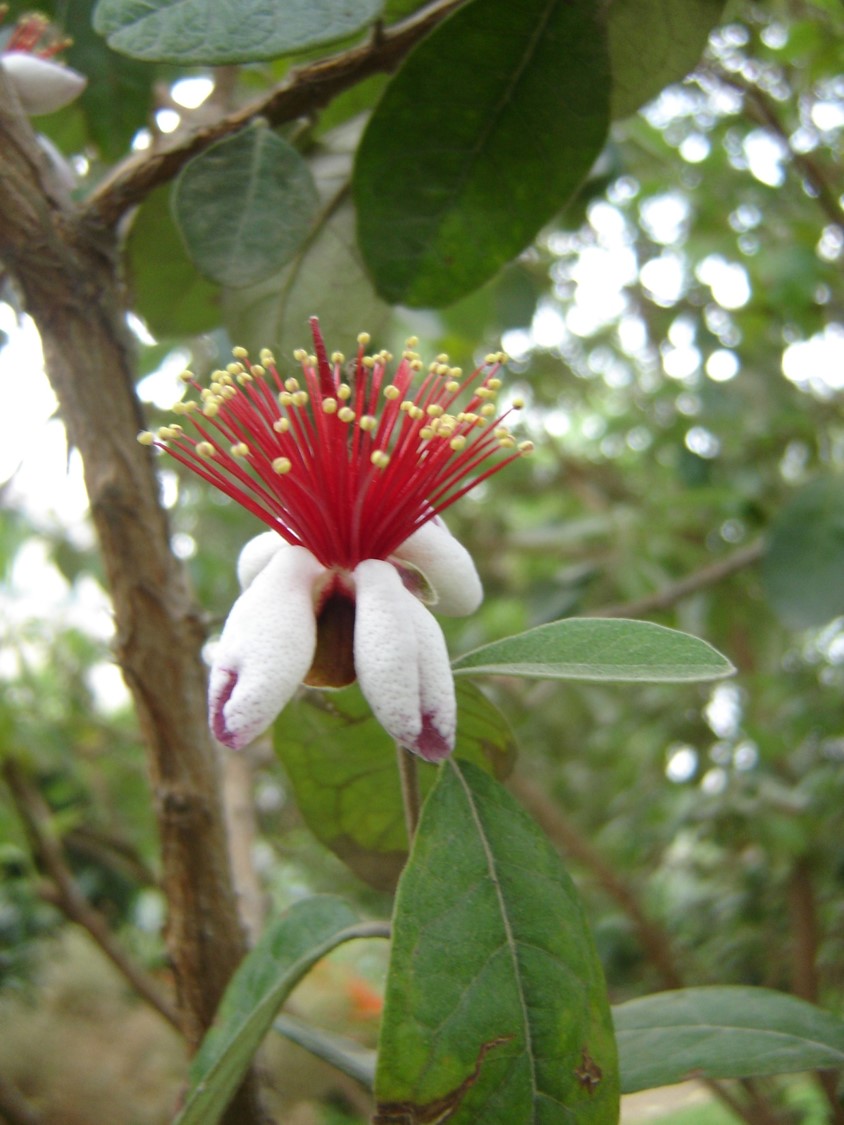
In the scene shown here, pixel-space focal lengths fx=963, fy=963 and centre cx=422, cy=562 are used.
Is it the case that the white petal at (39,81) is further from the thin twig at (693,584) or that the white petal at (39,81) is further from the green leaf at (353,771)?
the thin twig at (693,584)

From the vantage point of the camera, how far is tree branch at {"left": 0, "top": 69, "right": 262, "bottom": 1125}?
2.17ft

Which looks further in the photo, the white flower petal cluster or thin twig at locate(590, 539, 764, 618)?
thin twig at locate(590, 539, 764, 618)

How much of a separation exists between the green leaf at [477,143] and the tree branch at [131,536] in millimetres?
209

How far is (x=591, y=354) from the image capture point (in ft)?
10.0

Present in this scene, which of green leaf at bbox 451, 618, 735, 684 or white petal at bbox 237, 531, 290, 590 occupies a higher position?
white petal at bbox 237, 531, 290, 590

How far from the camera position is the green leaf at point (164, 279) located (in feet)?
2.80

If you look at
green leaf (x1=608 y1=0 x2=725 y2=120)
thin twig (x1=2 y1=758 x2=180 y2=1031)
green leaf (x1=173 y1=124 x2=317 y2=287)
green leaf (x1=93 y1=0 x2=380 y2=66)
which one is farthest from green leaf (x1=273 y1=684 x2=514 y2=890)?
thin twig (x1=2 y1=758 x2=180 y2=1031)

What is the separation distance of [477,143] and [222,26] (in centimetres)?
20

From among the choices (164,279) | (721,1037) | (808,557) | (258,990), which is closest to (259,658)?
(258,990)

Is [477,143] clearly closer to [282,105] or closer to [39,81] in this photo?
[282,105]

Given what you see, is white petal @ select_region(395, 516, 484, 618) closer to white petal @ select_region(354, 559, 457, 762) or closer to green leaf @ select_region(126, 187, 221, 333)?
white petal @ select_region(354, 559, 457, 762)

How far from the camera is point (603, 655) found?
524mm

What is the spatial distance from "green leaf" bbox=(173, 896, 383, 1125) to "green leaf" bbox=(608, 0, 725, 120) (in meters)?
0.67

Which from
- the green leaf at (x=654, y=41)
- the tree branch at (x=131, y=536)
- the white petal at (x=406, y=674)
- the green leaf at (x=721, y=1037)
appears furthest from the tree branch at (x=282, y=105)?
the green leaf at (x=721, y=1037)
